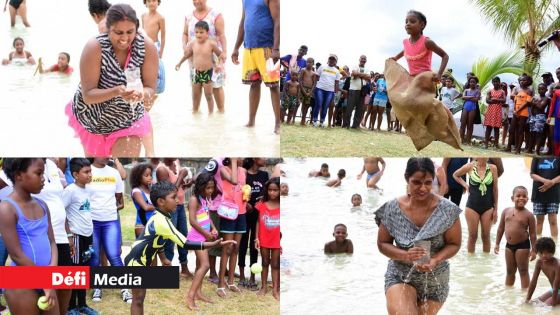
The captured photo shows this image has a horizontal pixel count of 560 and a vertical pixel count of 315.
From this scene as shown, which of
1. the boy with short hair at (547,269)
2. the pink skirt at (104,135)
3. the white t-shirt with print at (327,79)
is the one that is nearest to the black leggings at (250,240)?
the pink skirt at (104,135)

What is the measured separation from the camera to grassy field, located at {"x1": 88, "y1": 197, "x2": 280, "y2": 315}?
572 centimetres

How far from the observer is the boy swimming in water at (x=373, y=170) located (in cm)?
639

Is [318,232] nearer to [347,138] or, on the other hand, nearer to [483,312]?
[483,312]

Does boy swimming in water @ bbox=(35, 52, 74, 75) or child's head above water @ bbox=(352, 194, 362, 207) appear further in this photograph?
boy swimming in water @ bbox=(35, 52, 74, 75)

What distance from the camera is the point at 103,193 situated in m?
5.78

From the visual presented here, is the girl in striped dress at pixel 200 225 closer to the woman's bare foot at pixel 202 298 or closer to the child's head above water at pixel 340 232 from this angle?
the woman's bare foot at pixel 202 298

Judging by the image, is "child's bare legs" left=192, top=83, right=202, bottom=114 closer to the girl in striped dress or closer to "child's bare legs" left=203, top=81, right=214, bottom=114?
"child's bare legs" left=203, top=81, right=214, bottom=114

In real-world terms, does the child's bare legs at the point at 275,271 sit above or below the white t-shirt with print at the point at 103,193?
below

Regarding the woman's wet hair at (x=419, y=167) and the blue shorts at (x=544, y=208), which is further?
the blue shorts at (x=544, y=208)

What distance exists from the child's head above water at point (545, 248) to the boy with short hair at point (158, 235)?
234 cm

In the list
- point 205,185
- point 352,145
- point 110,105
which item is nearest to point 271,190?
point 205,185

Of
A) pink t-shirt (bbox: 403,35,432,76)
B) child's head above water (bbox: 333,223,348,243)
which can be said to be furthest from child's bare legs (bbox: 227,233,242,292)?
pink t-shirt (bbox: 403,35,432,76)

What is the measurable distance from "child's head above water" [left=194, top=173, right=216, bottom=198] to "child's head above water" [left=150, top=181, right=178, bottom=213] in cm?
33

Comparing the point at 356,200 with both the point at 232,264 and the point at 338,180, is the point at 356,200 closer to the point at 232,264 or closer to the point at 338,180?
the point at 338,180
